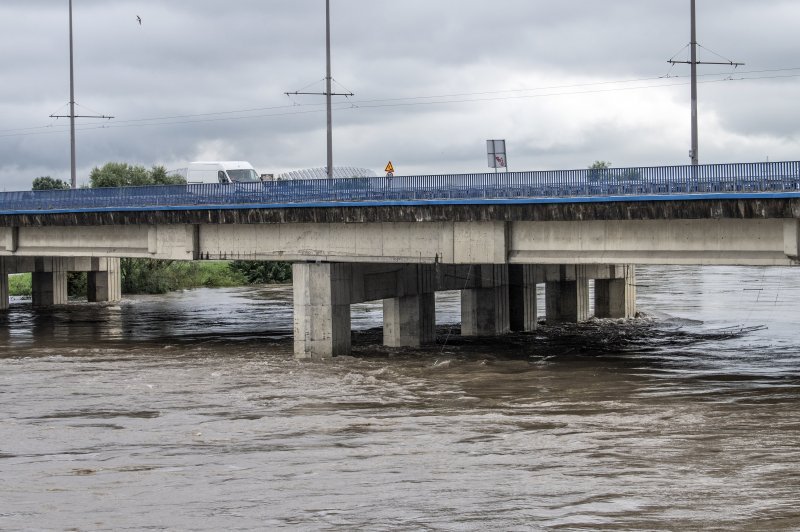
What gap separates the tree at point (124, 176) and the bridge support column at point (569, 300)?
4913cm

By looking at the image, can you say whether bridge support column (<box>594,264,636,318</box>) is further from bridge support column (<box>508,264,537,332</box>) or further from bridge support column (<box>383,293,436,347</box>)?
bridge support column (<box>383,293,436,347</box>)

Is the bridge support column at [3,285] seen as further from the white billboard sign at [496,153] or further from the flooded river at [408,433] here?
the white billboard sign at [496,153]

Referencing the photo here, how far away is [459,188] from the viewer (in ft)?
140

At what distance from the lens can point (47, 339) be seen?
5728 cm

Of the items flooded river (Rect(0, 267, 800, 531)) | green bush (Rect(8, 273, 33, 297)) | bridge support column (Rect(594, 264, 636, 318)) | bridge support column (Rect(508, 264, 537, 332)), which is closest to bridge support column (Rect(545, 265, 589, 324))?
bridge support column (Rect(594, 264, 636, 318))

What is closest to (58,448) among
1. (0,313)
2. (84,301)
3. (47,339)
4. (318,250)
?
(318,250)

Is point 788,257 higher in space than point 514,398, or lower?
higher

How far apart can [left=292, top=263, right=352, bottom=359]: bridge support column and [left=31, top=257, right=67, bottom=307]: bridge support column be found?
1541 inches

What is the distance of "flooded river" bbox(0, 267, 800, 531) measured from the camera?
2198cm

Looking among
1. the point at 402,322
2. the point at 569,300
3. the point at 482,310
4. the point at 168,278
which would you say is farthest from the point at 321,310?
the point at 168,278

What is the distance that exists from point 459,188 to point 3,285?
43.8 meters

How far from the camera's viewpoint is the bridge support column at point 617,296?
65250 mm

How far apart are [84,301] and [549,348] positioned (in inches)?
1826

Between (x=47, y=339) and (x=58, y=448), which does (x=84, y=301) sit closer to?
(x=47, y=339)
